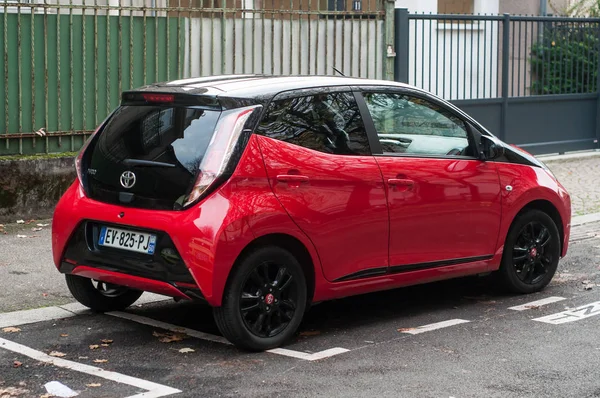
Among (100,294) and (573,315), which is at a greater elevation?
(100,294)

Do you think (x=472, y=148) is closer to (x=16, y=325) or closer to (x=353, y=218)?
(x=353, y=218)

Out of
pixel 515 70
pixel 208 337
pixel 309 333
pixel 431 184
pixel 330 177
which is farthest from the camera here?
pixel 515 70

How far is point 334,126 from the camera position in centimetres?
702

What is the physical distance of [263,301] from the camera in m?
6.50

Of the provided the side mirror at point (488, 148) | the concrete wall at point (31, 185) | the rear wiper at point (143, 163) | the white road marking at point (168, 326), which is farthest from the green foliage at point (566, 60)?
the rear wiper at point (143, 163)

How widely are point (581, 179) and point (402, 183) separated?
882cm

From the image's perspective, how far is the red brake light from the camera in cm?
676

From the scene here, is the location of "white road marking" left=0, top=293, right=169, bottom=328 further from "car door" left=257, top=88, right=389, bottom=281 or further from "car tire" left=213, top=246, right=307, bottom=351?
"car door" left=257, top=88, right=389, bottom=281

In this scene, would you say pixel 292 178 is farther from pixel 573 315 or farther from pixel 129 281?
pixel 573 315

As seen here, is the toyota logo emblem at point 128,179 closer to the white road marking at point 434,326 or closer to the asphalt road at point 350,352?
the asphalt road at point 350,352

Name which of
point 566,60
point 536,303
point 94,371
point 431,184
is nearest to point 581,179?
point 566,60

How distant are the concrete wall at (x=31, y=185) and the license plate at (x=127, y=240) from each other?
4.17 m

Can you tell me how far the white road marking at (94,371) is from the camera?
223 inches

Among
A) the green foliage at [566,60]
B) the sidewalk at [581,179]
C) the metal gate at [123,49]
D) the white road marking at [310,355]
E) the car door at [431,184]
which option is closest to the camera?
the white road marking at [310,355]
